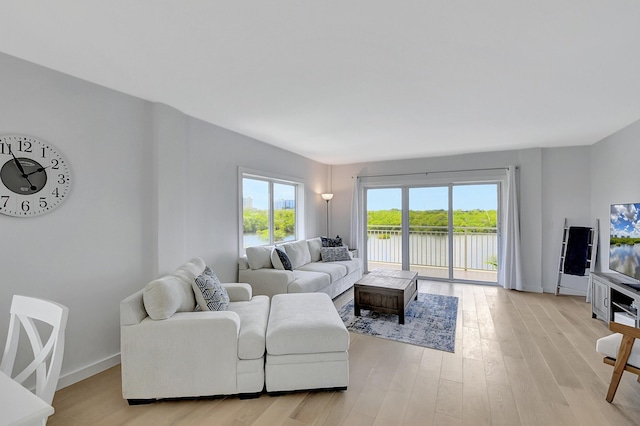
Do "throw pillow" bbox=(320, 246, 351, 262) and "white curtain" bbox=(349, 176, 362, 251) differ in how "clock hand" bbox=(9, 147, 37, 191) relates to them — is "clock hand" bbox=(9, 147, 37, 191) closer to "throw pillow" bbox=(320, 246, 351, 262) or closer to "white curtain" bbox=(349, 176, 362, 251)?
"throw pillow" bbox=(320, 246, 351, 262)

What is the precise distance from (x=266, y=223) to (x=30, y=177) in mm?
3015

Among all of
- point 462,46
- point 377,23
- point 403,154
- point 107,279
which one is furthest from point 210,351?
point 403,154

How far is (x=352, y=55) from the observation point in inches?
78.0

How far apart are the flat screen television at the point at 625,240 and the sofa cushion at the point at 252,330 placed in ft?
12.7

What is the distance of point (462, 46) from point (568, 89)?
1.42m

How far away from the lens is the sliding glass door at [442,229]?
546cm

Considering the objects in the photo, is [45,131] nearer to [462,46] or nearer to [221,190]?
[221,190]

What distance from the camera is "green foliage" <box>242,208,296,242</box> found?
14.6 feet

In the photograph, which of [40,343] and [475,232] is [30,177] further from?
[475,232]

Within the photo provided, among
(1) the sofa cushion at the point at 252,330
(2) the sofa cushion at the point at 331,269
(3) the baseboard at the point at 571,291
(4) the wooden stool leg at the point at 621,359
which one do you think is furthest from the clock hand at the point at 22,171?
(3) the baseboard at the point at 571,291

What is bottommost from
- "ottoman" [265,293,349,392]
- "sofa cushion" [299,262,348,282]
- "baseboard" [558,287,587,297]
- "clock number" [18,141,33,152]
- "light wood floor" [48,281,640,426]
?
"light wood floor" [48,281,640,426]

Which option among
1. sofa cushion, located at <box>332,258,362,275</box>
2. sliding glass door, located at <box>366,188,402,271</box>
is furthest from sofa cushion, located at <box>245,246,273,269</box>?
sliding glass door, located at <box>366,188,402,271</box>

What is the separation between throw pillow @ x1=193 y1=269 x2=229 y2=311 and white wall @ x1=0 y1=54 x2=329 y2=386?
75 cm

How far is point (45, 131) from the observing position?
2.23 m
